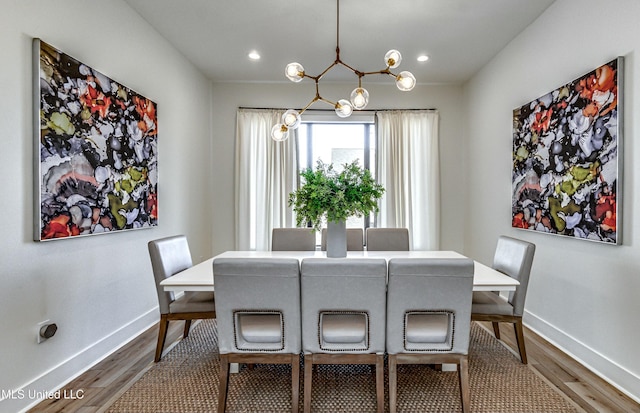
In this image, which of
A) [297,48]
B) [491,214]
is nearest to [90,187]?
[297,48]

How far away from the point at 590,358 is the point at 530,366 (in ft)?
1.34

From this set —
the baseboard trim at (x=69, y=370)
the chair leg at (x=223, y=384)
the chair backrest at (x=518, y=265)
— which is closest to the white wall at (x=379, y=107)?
the baseboard trim at (x=69, y=370)

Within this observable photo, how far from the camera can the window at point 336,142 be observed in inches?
184

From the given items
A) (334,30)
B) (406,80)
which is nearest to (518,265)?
(406,80)

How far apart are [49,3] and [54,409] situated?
7.78ft

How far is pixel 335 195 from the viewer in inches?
91.0

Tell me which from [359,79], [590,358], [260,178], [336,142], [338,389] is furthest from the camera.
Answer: [336,142]

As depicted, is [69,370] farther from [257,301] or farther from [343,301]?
[343,301]

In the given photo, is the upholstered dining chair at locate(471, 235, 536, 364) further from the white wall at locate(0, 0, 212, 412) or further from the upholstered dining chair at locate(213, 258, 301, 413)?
the white wall at locate(0, 0, 212, 412)

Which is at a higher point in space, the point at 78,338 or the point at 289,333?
the point at 289,333

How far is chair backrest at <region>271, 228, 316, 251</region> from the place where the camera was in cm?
308

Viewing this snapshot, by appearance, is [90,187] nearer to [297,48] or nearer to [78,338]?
[78,338]

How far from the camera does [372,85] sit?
451 centimetres

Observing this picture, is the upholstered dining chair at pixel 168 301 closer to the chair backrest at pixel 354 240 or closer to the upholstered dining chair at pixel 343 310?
the upholstered dining chair at pixel 343 310
